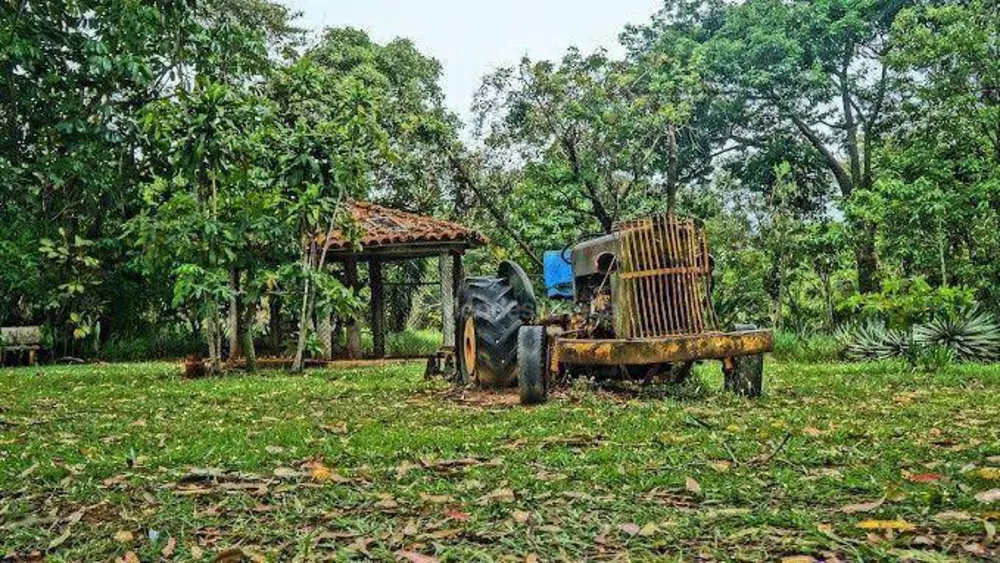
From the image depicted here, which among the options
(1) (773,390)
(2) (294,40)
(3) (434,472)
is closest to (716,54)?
(2) (294,40)

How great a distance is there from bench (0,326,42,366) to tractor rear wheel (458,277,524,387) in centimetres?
1104

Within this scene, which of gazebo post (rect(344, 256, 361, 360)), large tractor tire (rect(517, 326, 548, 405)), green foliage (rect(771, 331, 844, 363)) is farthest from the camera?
gazebo post (rect(344, 256, 361, 360))

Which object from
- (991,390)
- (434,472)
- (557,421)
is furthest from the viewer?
(991,390)

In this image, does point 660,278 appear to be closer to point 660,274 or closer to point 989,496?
point 660,274

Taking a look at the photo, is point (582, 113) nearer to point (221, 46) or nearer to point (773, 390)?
point (221, 46)

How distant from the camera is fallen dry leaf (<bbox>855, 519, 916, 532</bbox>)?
2.75 m

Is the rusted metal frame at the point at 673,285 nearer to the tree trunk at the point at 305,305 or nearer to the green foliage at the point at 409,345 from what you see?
the tree trunk at the point at 305,305

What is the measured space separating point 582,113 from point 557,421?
13.2 m

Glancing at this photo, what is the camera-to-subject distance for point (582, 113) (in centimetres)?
1781

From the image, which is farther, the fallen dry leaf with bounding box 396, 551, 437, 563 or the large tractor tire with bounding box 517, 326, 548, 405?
the large tractor tire with bounding box 517, 326, 548, 405

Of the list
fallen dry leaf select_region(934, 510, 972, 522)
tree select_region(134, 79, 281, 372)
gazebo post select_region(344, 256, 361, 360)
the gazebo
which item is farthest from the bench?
fallen dry leaf select_region(934, 510, 972, 522)

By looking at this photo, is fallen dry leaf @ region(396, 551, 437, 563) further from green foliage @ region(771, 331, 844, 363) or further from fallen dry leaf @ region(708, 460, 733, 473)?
green foliage @ region(771, 331, 844, 363)

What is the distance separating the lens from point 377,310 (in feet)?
57.0

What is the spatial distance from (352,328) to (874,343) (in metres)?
9.56
